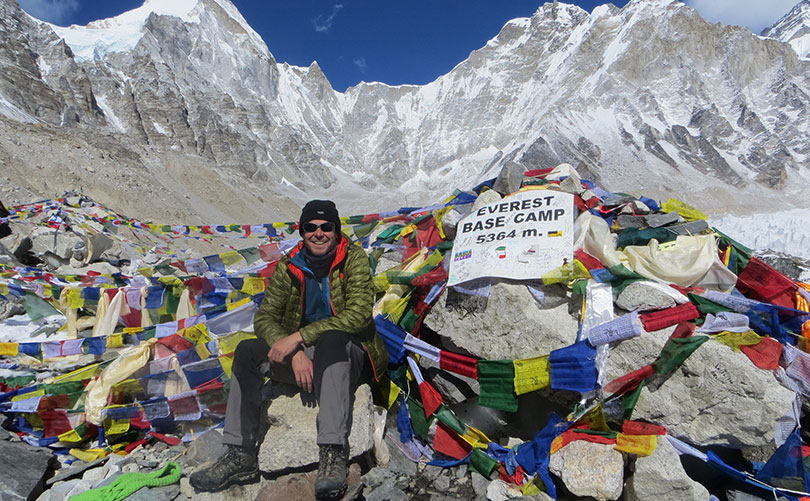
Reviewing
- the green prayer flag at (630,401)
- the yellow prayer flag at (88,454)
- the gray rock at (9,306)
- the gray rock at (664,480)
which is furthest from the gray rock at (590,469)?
the gray rock at (9,306)

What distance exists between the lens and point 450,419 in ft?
12.1

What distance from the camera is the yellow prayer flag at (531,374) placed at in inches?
134

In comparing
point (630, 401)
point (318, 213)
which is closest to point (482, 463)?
point (630, 401)

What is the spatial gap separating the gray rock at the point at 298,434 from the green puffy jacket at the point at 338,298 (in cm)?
→ 31

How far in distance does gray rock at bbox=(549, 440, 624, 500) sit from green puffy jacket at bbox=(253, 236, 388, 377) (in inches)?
59.5

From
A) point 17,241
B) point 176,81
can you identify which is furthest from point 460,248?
point 176,81

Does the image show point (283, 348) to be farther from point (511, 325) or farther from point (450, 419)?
point (511, 325)

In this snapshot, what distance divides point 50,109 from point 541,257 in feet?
212

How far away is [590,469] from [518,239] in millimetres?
1983

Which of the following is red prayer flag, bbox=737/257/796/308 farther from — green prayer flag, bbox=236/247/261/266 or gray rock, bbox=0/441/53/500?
green prayer flag, bbox=236/247/261/266

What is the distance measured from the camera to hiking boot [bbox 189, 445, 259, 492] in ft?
9.47

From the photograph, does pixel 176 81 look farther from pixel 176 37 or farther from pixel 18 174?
pixel 18 174

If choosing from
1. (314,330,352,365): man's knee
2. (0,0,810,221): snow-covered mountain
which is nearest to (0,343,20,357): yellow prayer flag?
(314,330,352,365): man's knee

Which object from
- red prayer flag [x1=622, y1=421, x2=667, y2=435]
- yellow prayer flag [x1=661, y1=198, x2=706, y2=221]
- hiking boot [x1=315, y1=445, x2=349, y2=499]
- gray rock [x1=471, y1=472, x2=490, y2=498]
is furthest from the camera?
yellow prayer flag [x1=661, y1=198, x2=706, y2=221]
